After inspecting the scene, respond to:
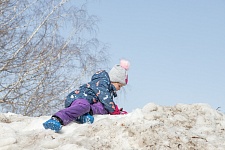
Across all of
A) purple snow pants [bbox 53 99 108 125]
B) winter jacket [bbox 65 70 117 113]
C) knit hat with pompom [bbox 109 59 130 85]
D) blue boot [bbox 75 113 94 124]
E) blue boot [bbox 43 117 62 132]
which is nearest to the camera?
blue boot [bbox 43 117 62 132]

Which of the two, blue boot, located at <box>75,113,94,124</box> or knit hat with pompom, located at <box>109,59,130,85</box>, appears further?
knit hat with pompom, located at <box>109,59,130,85</box>

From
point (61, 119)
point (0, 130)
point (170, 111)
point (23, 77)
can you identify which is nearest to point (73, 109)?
point (61, 119)

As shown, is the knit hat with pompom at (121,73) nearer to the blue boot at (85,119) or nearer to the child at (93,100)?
the child at (93,100)

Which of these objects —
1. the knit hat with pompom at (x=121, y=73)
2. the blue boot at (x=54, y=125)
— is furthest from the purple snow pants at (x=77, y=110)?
the knit hat with pompom at (x=121, y=73)

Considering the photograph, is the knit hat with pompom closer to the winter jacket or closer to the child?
the child

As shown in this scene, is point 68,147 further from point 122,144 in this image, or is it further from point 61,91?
point 61,91

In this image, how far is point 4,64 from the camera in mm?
9273

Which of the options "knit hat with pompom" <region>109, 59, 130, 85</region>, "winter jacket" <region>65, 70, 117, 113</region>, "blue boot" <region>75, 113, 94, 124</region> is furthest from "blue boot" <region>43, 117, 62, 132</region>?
"knit hat with pompom" <region>109, 59, 130, 85</region>

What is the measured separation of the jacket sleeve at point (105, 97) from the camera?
172 inches

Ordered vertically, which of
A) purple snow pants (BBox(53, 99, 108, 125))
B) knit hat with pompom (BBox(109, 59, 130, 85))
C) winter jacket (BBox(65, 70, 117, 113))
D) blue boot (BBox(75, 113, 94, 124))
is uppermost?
knit hat with pompom (BBox(109, 59, 130, 85))

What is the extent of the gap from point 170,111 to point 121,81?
1.37 metres

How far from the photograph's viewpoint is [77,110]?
3.89 m

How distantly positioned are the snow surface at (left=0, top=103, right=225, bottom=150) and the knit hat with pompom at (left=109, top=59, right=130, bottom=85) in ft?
4.10

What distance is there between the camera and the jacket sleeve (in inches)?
172
